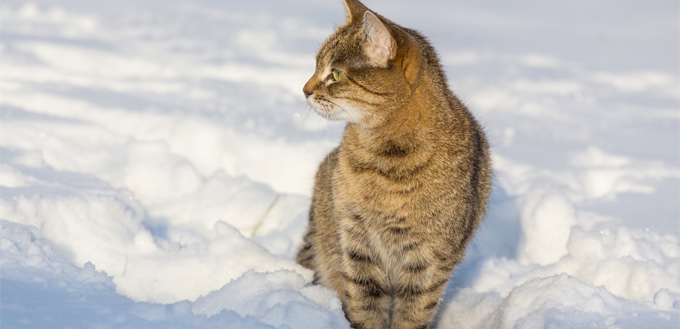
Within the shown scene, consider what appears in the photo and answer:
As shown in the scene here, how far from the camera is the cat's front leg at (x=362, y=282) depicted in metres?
2.79

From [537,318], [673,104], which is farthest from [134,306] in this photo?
[673,104]

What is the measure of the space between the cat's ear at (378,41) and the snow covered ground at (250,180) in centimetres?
92

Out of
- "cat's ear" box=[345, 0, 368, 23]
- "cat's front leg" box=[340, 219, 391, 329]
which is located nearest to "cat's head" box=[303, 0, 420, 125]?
"cat's ear" box=[345, 0, 368, 23]

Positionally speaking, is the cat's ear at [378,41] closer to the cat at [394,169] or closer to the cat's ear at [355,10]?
the cat at [394,169]

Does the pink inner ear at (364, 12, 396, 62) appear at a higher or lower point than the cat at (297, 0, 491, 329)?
higher

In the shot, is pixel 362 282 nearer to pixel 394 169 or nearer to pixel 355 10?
pixel 394 169

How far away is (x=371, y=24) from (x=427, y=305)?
43.4 inches

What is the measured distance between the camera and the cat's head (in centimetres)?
255

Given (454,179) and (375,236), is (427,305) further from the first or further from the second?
(454,179)

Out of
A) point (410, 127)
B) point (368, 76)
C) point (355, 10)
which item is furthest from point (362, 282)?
point (355, 10)

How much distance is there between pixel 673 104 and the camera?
646 centimetres

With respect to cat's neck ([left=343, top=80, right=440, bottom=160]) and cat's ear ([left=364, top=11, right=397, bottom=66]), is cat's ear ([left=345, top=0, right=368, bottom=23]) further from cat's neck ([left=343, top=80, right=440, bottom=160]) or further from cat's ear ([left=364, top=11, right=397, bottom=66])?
cat's neck ([left=343, top=80, right=440, bottom=160])

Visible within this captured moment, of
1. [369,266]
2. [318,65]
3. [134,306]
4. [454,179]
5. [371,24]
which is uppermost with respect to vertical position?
[371,24]

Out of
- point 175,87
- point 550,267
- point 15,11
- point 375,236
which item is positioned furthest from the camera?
point 15,11
